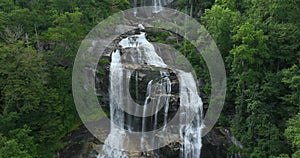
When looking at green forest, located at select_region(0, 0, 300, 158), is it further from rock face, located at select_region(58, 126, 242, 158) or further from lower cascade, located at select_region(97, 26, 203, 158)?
lower cascade, located at select_region(97, 26, 203, 158)

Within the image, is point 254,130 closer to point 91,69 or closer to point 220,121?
point 220,121

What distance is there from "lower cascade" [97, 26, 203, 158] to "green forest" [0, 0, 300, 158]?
2.15m

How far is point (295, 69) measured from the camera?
1506 centimetres

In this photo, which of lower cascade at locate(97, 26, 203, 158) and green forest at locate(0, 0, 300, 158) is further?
lower cascade at locate(97, 26, 203, 158)

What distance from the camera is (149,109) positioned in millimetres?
19859

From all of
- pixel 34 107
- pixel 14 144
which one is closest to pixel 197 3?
pixel 34 107

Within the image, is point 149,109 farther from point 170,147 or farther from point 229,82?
point 229,82

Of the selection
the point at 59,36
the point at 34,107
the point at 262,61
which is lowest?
the point at 34,107

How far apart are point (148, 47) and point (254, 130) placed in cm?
1119

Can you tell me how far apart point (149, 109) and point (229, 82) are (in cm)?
537

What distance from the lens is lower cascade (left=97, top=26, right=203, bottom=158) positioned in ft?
61.1

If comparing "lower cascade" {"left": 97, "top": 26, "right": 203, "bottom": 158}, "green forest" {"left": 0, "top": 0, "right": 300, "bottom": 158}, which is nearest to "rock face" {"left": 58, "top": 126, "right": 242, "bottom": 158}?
"lower cascade" {"left": 97, "top": 26, "right": 203, "bottom": 158}

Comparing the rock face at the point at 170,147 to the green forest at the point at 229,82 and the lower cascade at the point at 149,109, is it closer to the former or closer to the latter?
the lower cascade at the point at 149,109

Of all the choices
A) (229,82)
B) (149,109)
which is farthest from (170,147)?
(229,82)
